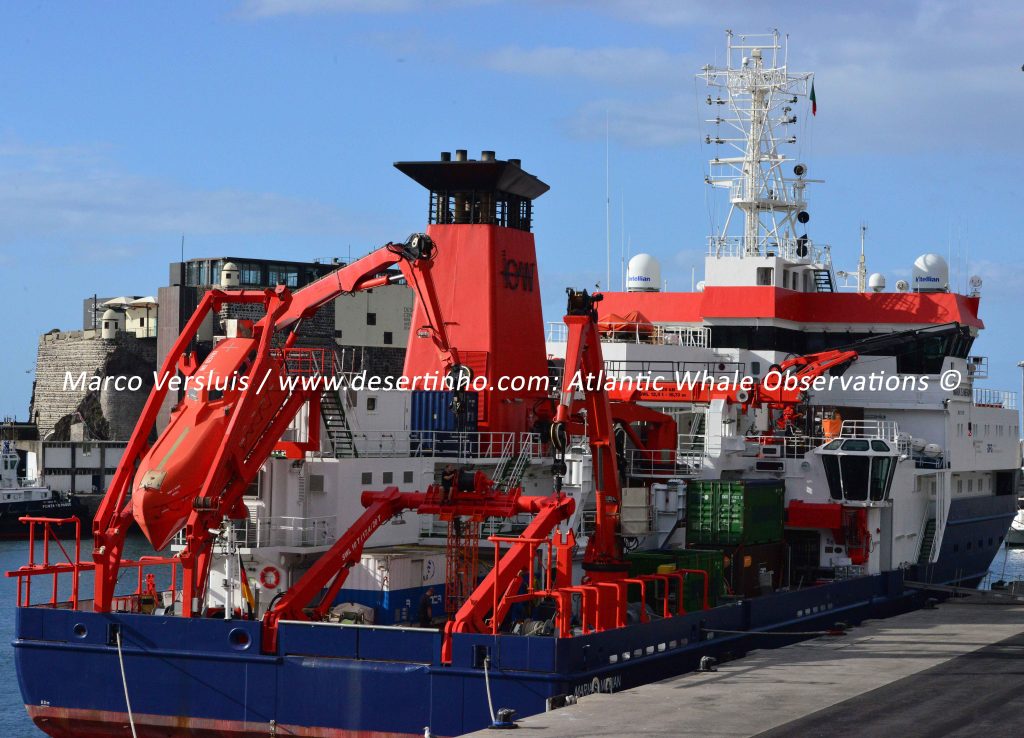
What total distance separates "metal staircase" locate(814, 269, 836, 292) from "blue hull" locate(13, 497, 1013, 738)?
20235 mm

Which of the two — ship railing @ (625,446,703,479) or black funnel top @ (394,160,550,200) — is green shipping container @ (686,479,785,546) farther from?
black funnel top @ (394,160,550,200)

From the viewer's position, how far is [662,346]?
129ft

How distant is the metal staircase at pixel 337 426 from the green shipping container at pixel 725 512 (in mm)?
7430

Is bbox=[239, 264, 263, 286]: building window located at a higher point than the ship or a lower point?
higher

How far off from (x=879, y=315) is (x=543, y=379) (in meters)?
11.9

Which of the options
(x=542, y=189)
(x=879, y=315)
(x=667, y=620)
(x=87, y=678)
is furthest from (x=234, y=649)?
(x=879, y=315)

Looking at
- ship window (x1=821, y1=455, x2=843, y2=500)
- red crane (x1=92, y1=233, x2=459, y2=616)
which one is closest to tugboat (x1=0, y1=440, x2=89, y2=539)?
ship window (x1=821, y1=455, x2=843, y2=500)

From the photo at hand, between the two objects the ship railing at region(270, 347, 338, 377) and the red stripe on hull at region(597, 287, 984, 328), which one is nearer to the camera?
the ship railing at region(270, 347, 338, 377)

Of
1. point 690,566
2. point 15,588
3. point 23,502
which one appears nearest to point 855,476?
point 690,566

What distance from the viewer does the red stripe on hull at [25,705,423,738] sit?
23.6 m

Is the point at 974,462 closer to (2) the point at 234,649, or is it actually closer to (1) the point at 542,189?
(1) the point at 542,189

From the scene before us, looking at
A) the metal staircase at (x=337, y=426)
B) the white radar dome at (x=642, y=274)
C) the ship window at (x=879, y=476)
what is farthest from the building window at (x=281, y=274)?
the metal staircase at (x=337, y=426)

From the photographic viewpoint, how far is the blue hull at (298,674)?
2275 cm

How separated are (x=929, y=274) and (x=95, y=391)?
2559 inches
